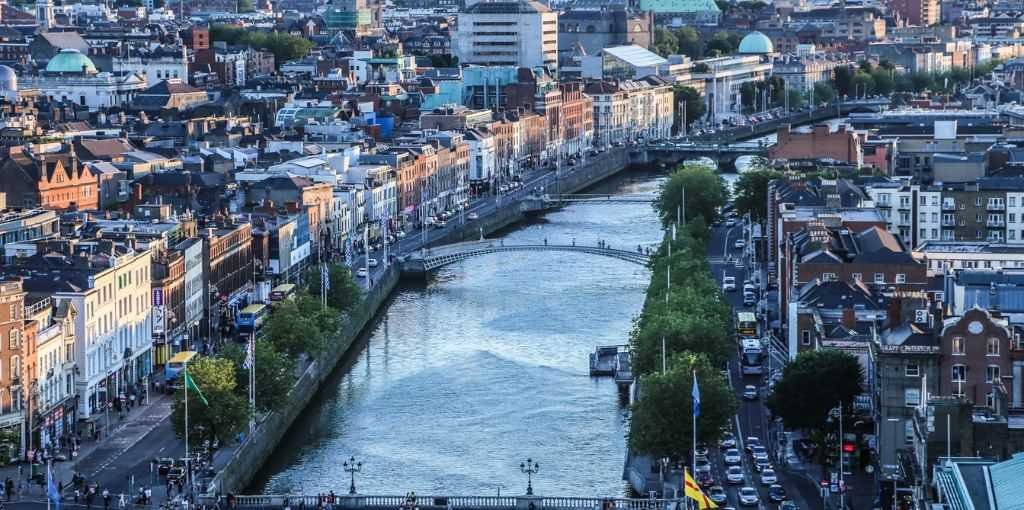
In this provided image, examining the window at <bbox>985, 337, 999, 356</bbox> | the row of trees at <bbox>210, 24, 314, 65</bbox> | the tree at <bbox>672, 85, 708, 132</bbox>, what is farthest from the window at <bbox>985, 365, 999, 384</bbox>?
the row of trees at <bbox>210, 24, 314, 65</bbox>

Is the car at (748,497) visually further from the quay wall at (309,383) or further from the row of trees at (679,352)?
the quay wall at (309,383)

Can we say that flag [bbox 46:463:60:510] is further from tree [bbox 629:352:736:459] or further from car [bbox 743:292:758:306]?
car [bbox 743:292:758:306]

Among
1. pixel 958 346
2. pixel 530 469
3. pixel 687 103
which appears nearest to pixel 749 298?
pixel 530 469

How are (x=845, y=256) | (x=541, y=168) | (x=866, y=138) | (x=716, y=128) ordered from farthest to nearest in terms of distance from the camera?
(x=716, y=128)
(x=541, y=168)
(x=866, y=138)
(x=845, y=256)

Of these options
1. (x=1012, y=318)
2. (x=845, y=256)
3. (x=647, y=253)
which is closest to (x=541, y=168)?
(x=647, y=253)

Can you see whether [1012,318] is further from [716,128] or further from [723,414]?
[716,128]

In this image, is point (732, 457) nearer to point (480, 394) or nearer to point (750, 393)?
point (750, 393)
